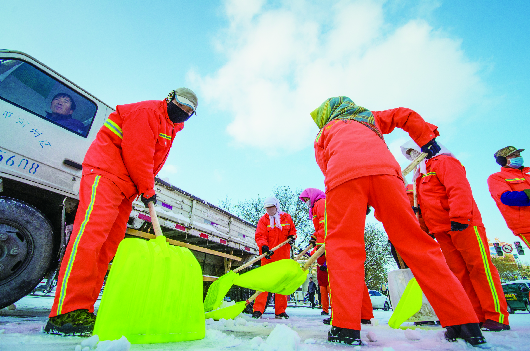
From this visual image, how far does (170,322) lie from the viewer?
1260 millimetres

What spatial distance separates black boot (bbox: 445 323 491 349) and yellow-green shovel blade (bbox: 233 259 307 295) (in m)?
0.97

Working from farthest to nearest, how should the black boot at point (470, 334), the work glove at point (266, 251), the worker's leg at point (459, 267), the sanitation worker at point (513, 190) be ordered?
the work glove at point (266, 251)
the sanitation worker at point (513, 190)
the worker's leg at point (459, 267)
the black boot at point (470, 334)

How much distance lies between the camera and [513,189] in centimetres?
310

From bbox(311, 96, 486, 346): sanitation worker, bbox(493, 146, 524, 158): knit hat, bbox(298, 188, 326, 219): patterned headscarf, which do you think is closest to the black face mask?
bbox(311, 96, 486, 346): sanitation worker

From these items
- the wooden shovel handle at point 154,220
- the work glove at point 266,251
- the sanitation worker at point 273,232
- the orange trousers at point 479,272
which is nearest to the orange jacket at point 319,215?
the sanitation worker at point 273,232

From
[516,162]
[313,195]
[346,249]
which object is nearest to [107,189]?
[346,249]

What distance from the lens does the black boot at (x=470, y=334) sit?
1272mm

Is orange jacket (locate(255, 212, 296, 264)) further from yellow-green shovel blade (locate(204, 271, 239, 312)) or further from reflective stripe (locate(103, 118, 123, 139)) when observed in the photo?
reflective stripe (locate(103, 118, 123, 139))

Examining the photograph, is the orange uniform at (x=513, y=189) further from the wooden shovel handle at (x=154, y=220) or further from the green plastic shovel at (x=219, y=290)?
the wooden shovel handle at (x=154, y=220)

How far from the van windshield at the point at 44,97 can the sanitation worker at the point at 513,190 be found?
15.7 feet

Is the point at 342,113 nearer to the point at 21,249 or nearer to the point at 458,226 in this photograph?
the point at 458,226

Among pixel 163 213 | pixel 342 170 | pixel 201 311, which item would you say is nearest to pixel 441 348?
pixel 342 170

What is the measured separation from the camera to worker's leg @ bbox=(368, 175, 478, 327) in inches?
53.7

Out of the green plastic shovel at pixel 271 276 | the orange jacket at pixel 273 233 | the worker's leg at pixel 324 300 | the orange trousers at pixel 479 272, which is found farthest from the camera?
the worker's leg at pixel 324 300
